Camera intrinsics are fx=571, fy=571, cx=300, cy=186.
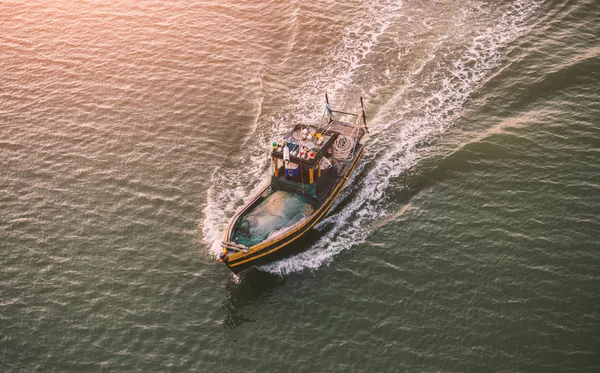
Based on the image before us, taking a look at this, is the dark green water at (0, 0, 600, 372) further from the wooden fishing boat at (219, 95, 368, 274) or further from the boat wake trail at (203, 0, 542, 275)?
the wooden fishing boat at (219, 95, 368, 274)

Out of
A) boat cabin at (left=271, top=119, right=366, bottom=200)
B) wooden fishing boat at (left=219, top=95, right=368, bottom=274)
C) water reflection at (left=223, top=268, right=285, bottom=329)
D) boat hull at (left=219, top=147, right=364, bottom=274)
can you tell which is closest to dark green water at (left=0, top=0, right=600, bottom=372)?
water reflection at (left=223, top=268, right=285, bottom=329)

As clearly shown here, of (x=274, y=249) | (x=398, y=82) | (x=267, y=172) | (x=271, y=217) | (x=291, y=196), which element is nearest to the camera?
(x=274, y=249)

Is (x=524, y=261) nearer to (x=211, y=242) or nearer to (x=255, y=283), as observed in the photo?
(x=255, y=283)

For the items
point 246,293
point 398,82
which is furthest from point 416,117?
point 246,293

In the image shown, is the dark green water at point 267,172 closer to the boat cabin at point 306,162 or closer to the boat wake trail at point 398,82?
the boat wake trail at point 398,82

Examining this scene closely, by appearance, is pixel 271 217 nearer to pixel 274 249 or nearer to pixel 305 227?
pixel 305 227

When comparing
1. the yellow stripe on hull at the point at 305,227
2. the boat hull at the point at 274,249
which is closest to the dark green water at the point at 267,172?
the boat hull at the point at 274,249

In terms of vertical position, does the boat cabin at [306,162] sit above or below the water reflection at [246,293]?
above
